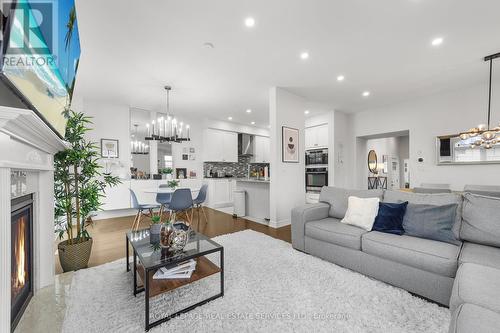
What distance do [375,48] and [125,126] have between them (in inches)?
204

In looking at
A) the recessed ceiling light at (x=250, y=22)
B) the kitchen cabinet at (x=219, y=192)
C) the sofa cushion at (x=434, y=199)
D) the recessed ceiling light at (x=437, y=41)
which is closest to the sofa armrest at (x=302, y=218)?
the sofa cushion at (x=434, y=199)

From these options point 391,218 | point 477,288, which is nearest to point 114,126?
point 391,218

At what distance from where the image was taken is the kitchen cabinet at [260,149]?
770 cm

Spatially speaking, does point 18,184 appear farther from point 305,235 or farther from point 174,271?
point 305,235

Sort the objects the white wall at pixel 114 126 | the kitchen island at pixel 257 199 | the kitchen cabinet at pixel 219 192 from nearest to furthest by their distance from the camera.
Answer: the kitchen island at pixel 257 199 < the white wall at pixel 114 126 < the kitchen cabinet at pixel 219 192

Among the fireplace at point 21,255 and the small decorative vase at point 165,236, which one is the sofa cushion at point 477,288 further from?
the fireplace at point 21,255

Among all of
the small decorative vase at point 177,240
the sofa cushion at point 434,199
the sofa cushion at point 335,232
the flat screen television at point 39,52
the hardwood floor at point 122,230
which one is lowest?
the hardwood floor at point 122,230

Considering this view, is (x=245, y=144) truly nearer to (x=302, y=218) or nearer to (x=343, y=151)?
(x=343, y=151)

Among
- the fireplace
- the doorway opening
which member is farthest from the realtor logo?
the doorway opening

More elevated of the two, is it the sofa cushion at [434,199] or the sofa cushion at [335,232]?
the sofa cushion at [434,199]

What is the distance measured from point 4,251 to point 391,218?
2.96m

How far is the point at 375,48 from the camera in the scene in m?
2.77

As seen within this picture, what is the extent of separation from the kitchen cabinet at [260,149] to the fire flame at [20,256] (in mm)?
6410

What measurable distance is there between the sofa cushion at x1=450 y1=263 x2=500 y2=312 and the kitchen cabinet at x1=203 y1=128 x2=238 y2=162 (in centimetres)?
582
